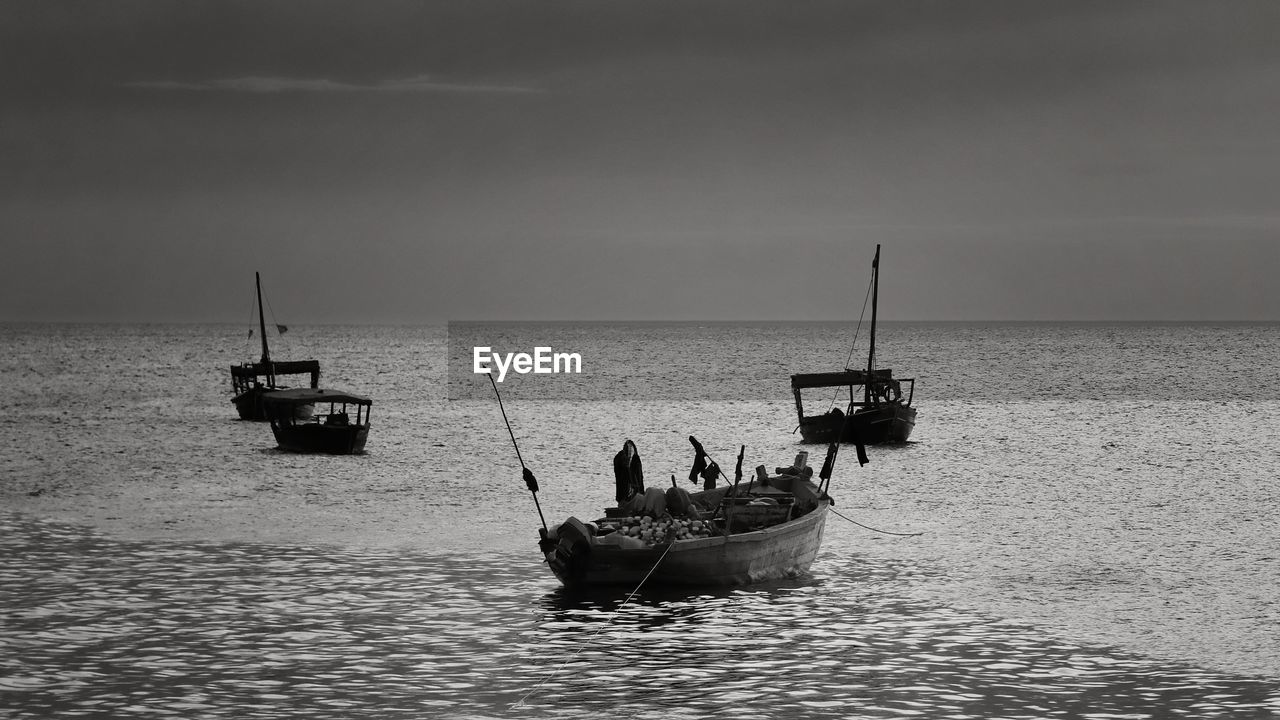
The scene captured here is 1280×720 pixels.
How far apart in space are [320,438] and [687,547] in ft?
91.6

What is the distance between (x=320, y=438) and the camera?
4741 centimetres

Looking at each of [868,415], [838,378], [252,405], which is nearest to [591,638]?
[868,415]

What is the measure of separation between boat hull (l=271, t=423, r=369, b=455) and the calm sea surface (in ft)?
3.09

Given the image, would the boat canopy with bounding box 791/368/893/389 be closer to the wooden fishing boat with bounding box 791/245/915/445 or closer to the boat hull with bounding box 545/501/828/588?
the wooden fishing boat with bounding box 791/245/915/445

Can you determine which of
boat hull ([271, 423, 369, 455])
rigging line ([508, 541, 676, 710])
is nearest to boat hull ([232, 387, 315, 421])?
boat hull ([271, 423, 369, 455])

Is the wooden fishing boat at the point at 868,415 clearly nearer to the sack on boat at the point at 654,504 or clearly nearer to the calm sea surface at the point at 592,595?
the calm sea surface at the point at 592,595

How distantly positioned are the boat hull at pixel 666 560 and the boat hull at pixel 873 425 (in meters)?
A: 26.2

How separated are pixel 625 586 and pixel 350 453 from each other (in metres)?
27.3

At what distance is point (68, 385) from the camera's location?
10269cm

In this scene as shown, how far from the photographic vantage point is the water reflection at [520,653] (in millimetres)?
16094

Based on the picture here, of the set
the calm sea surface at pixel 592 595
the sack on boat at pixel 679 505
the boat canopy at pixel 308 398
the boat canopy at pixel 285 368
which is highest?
the boat canopy at pixel 285 368

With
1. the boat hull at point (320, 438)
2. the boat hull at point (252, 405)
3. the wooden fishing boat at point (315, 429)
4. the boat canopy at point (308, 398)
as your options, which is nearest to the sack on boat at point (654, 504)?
the wooden fishing boat at point (315, 429)

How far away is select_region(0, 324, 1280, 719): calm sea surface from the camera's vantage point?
1662cm

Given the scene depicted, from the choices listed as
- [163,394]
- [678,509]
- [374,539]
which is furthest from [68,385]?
[678,509]
